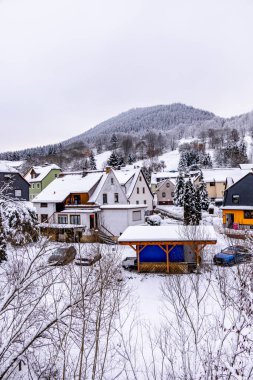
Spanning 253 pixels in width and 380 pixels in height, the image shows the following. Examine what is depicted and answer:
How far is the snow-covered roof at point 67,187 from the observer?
36500 millimetres

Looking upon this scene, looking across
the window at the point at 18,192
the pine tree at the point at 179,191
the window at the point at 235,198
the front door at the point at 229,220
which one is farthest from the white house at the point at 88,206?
the pine tree at the point at 179,191

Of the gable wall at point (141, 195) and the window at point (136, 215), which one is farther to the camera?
the gable wall at point (141, 195)

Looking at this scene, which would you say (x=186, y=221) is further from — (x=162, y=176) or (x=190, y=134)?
(x=190, y=134)

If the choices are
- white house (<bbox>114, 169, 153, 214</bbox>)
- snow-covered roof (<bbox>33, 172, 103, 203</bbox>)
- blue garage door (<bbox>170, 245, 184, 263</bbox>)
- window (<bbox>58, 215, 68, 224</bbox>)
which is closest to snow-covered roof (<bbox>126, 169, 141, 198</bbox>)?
white house (<bbox>114, 169, 153, 214</bbox>)

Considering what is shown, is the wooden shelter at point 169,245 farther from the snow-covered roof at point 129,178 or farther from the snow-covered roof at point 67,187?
the snow-covered roof at point 129,178

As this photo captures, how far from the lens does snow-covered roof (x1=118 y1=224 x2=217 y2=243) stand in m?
21.4

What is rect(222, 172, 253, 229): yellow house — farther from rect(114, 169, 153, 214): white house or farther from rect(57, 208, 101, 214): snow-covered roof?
rect(57, 208, 101, 214): snow-covered roof

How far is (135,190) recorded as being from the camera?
43.1 metres

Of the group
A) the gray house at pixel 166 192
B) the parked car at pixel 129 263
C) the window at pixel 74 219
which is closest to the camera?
the parked car at pixel 129 263

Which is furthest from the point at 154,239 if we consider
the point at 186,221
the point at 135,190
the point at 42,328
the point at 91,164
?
the point at 91,164

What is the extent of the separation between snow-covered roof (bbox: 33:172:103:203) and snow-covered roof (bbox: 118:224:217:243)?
46.8ft

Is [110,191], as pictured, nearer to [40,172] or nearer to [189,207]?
[189,207]

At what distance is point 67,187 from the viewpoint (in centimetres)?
3816

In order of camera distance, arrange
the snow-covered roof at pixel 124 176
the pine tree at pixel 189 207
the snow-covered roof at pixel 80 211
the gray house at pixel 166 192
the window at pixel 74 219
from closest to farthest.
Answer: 1. the snow-covered roof at pixel 80 211
2. the window at pixel 74 219
3. the pine tree at pixel 189 207
4. the snow-covered roof at pixel 124 176
5. the gray house at pixel 166 192
